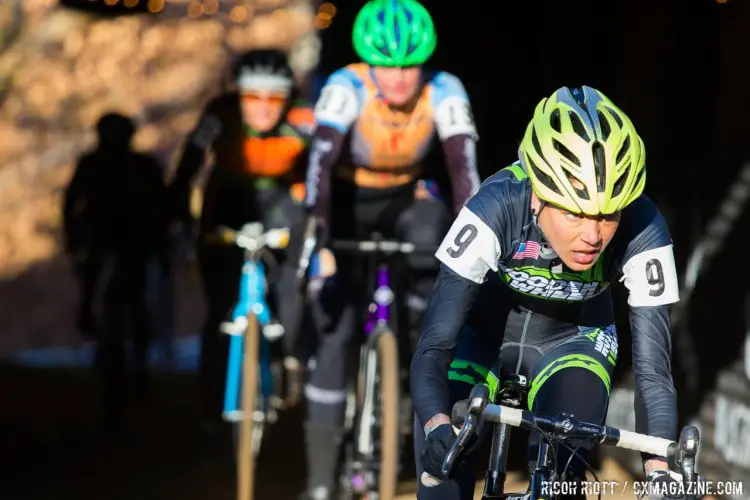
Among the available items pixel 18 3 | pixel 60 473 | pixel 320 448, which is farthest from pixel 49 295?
pixel 320 448

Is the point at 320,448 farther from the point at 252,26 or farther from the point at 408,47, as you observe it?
the point at 252,26

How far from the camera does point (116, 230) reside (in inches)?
453

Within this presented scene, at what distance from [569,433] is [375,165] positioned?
3.80 meters

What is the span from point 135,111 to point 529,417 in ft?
53.5

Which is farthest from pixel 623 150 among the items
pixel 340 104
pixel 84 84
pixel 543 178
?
pixel 84 84

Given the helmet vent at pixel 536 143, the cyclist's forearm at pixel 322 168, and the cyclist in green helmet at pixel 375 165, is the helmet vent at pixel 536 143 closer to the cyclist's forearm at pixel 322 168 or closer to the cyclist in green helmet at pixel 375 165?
the cyclist in green helmet at pixel 375 165

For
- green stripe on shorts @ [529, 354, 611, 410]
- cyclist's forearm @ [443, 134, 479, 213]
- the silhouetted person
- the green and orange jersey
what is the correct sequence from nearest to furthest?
green stripe on shorts @ [529, 354, 611, 410]
cyclist's forearm @ [443, 134, 479, 213]
the green and orange jersey
the silhouetted person

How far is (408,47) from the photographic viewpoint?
7848mm

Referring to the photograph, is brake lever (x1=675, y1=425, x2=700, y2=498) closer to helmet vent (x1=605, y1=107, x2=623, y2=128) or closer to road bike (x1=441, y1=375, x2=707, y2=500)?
road bike (x1=441, y1=375, x2=707, y2=500)

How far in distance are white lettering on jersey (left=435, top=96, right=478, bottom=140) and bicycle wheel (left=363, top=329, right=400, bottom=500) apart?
3.37 feet

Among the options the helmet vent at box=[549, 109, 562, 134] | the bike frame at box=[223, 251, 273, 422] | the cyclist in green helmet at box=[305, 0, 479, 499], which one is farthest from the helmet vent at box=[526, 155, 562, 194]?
the bike frame at box=[223, 251, 273, 422]

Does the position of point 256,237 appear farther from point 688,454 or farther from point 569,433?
point 688,454

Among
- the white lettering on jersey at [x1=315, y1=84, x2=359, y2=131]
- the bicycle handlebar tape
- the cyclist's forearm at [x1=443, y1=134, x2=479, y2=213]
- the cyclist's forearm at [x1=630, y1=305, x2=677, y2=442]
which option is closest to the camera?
the bicycle handlebar tape

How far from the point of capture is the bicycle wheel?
7.91 meters
